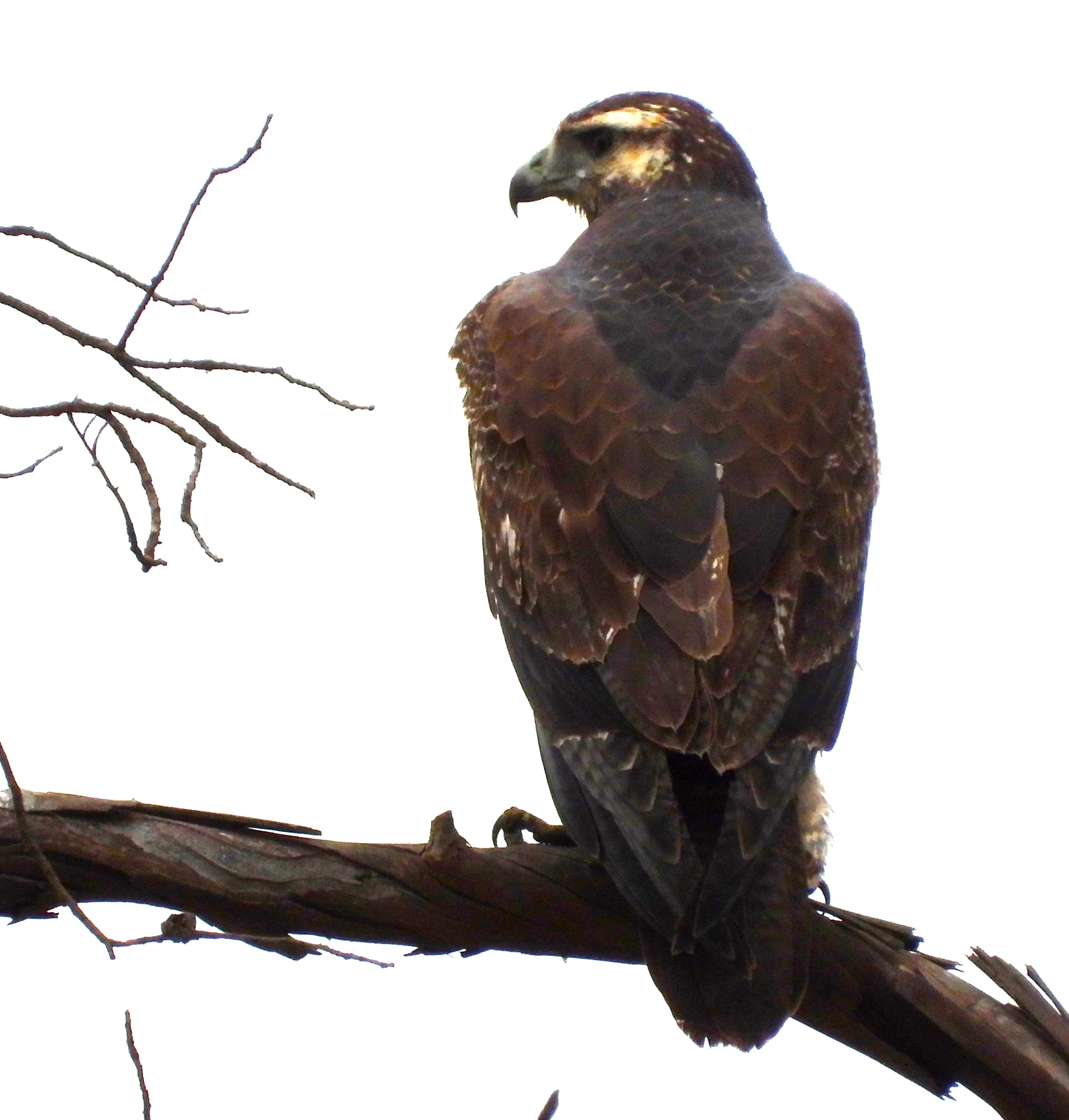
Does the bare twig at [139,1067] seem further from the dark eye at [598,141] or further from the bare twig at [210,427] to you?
the dark eye at [598,141]

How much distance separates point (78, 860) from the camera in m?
3.23

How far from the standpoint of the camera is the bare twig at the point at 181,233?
119 inches

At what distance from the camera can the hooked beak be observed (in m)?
6.10

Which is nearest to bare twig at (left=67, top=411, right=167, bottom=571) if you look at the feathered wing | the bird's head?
the feathered wing

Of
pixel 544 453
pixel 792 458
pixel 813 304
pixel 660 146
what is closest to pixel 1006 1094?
pixel 792 458

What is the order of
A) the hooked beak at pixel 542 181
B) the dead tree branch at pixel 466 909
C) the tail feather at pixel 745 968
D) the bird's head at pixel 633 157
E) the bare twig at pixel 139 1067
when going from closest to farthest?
the bare twig at pixel 139 1067, the dead tree branch at pixel 466 909, the tail feather at pixel 745 968, the bird's head at pixel 633 157, the hooked beak at pixel 542 181

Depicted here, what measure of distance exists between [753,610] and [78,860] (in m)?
1.59

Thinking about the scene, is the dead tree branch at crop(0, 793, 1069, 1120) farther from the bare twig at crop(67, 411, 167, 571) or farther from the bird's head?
the bird's head

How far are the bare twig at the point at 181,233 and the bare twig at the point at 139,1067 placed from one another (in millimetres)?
1189

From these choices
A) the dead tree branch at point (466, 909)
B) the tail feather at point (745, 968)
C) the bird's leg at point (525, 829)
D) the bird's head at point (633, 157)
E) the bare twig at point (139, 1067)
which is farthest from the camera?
the bird's head at point (633, 157)

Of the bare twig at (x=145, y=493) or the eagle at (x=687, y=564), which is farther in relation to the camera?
the eagle at (x=687, y=564)

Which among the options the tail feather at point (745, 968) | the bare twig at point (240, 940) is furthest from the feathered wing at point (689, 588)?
the bare twig at point (240, 940)

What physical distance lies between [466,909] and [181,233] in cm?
143

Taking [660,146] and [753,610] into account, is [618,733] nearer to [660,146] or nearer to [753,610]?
[753,610]
